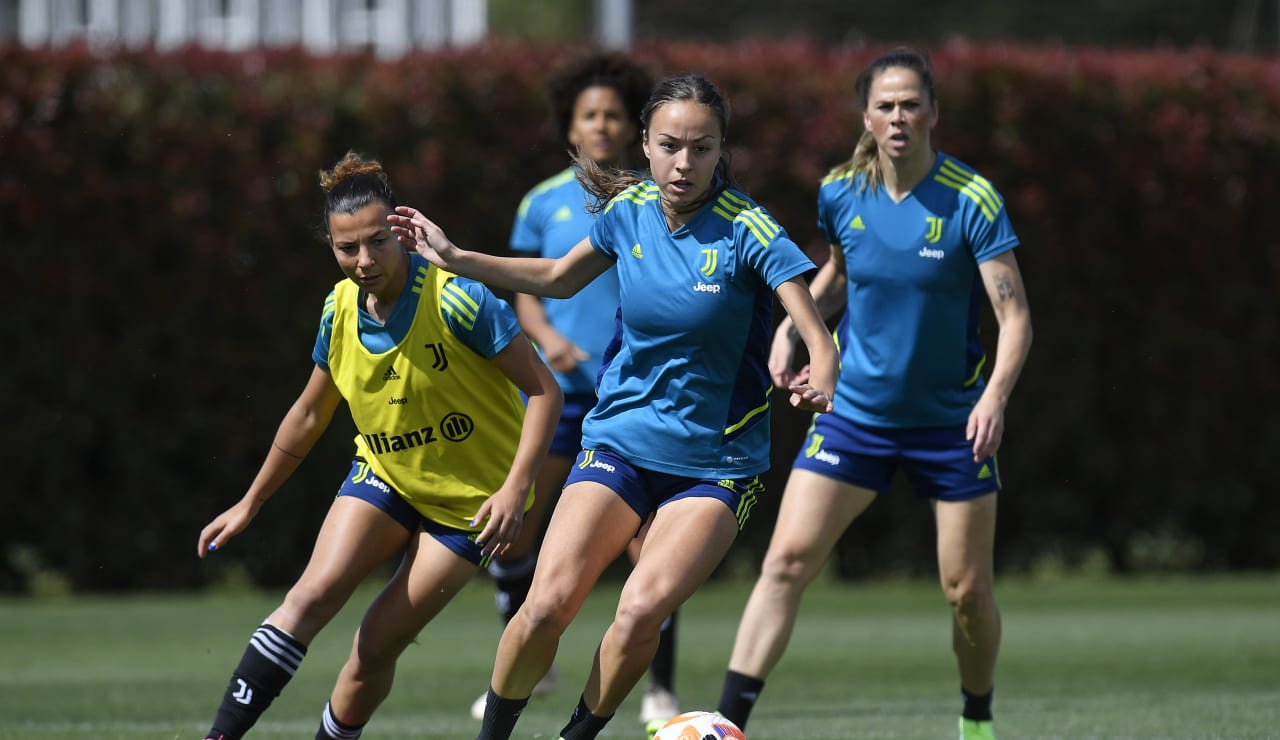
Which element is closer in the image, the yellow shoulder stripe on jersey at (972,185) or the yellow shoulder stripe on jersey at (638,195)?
the yellow shoulder stripe on jersey at (638,195)

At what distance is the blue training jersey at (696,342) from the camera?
18.2 ft

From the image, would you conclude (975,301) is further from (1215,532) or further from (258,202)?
(1215,532)

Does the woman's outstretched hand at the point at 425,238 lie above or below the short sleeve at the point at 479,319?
above

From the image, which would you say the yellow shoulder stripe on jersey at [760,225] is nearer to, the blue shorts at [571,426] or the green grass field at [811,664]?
the blue shorts at [571,426]

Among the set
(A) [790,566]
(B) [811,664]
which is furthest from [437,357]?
(B) [811,664]

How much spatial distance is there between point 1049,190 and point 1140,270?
1.10 m

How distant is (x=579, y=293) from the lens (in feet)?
26.4

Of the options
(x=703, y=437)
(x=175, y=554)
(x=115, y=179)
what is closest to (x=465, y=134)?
(x=115, y=179)

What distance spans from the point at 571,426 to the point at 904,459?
5.64 feet

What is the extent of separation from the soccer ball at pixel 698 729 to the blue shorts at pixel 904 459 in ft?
4.81

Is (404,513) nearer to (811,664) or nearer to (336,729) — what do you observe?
(336,729)

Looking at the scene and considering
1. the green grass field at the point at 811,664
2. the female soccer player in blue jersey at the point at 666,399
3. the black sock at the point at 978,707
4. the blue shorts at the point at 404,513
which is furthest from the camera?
the green grass field at the point at 811,664

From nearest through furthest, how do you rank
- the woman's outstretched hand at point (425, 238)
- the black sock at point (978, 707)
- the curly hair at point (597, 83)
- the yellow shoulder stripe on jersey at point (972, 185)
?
the woman's outstretched hand at point (425, 238)
the yellow shoulder stripe on jersey at point (972, 185)
the black sock at point (978, 707)
the curly hair at point (597, 83)

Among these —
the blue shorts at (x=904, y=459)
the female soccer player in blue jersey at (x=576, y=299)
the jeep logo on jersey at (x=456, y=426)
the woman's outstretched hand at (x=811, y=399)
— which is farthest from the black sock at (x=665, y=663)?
the woman's outstretched hand at (x=811, y=399)
